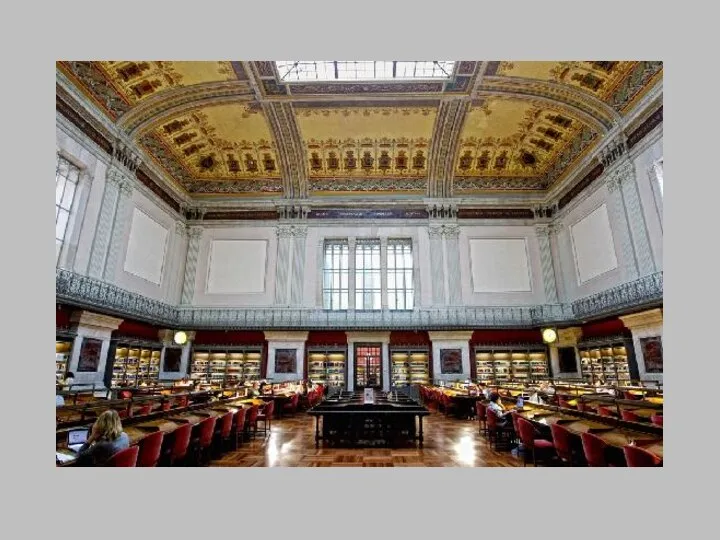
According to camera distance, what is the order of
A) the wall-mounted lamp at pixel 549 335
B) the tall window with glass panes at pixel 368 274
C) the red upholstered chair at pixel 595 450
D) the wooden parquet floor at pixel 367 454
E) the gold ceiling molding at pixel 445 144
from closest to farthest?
the red upholstered chair at pixel 595 450
the wooden parquet floor at pixel 367 454
the wall-mounted lamp at pixel 549 335
the gold ceiling molding at pixel 445 144
the tall window with glass panes at pixel 368 274

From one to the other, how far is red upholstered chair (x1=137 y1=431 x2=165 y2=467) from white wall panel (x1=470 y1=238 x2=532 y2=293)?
13483 millimetres

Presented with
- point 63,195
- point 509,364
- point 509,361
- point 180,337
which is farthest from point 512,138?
point 63,195

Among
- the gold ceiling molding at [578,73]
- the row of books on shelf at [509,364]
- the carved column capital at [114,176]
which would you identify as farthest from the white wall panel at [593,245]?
the carved column capital at [114,176]

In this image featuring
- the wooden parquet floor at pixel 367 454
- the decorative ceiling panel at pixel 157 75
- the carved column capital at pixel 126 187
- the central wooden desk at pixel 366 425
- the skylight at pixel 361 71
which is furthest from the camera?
the skylight at pixel 361 71

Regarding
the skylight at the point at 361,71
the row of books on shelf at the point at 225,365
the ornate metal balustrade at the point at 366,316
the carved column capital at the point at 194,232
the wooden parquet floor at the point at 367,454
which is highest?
the skylight at the point at 361,71

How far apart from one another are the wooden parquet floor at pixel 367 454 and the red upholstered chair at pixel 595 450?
1470 millimetres

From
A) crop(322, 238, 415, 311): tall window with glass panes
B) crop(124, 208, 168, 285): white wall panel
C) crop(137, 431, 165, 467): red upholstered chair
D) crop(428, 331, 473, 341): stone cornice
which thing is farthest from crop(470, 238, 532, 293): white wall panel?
crop(137, 431, 165, 467): red upholstered chair

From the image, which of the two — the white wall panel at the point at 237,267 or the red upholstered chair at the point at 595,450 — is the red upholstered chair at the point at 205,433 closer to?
the red upholstered chair at the point at 595,450

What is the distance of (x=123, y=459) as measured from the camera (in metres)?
2.70

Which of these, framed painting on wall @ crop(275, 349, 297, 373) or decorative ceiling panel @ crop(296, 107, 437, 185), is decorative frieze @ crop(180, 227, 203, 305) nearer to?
framed painting on wall @ crop(275, 349, 297, 373)

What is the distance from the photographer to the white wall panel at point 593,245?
12406 millimetres

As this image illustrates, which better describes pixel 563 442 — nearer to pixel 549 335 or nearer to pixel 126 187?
pixel 549 335

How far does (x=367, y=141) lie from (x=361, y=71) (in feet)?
10.0

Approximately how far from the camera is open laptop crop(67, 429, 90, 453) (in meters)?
3.04
